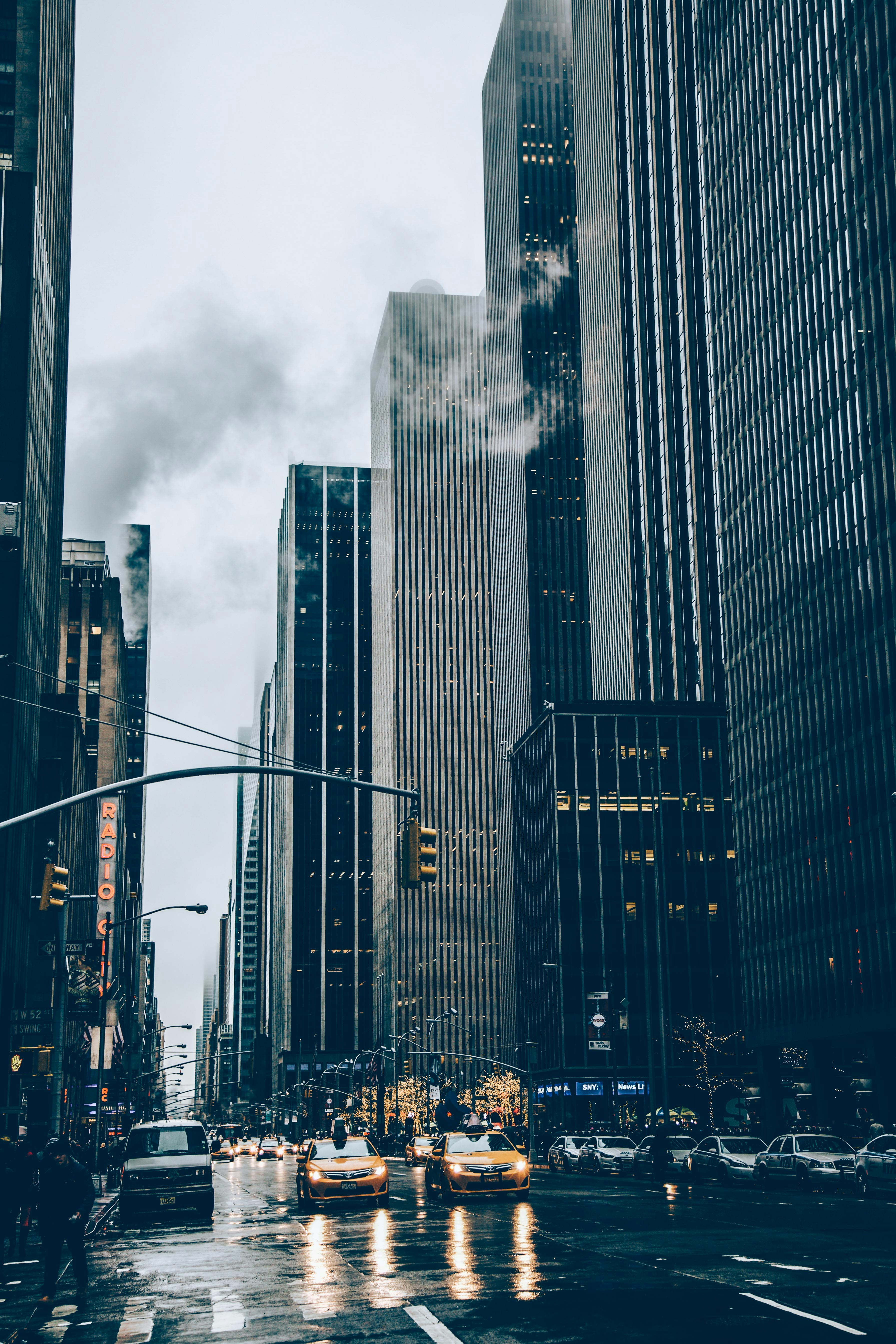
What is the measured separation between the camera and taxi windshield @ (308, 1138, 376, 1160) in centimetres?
3475

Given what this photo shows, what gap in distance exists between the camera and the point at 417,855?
2192 cm

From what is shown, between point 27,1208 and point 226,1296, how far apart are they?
637 inches

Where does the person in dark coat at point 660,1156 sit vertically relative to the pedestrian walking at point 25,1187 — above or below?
below

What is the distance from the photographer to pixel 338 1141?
3603 cm

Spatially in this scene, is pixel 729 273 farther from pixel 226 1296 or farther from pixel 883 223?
pixel 226 1296

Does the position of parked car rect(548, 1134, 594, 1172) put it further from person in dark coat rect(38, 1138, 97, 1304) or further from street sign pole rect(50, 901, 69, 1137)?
person in dark coat rect(38, 1138, 97, 1304)

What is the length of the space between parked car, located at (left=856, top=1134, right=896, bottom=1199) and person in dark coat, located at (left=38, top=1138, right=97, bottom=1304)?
73.7 feet

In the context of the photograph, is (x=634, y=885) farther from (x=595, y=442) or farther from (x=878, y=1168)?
(x=878, y=1168)

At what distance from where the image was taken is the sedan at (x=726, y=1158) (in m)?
43.3

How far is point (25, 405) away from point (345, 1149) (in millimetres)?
40977

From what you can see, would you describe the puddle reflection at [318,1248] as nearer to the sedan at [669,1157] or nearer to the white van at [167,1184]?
the white van at [167,1184]

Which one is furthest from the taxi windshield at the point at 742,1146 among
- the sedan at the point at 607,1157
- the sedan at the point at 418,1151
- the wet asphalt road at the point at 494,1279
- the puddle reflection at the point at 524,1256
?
the sedan at the point at 418,1151

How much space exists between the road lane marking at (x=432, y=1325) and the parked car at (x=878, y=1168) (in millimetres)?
23109

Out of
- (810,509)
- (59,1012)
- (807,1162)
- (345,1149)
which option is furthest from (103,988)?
(810,509)
